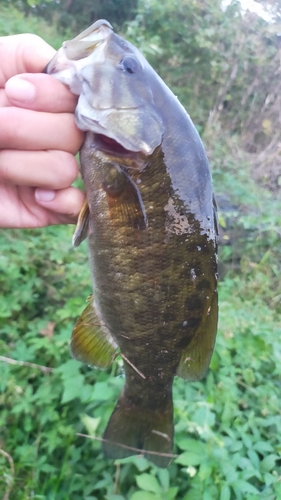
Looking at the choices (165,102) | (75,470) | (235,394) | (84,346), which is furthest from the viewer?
(235,394)

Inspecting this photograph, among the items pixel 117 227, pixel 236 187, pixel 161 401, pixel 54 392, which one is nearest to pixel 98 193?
pixel 117 227

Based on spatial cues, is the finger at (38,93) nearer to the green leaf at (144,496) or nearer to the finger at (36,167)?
the finger at (36,167)

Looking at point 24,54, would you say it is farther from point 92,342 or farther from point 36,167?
point 92,342

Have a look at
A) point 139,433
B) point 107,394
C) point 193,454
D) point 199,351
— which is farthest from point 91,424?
point 199,351

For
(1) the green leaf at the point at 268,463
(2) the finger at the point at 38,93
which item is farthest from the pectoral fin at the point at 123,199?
(1) the green leaf at the point at 268,463

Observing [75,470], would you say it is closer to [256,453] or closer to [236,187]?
[256,453]

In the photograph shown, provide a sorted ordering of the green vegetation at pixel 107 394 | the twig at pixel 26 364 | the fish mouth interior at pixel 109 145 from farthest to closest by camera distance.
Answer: the twig at pixel 26 364 < the green vegetation at pixel 107 394 < the fish mouth interior at pixel 109 145

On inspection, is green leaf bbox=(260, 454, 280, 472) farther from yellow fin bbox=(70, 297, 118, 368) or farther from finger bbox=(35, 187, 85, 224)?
finger bbox=(35, 187, 85, 224)
